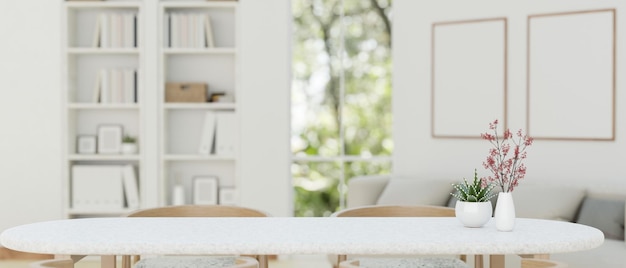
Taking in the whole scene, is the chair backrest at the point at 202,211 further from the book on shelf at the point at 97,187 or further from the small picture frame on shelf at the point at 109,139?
the small picture frame on shelf at the point at 109,139

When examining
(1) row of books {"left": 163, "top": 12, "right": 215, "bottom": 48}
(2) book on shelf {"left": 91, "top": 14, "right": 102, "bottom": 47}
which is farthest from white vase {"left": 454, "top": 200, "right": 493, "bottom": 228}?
(2) book on shelf {"left": 91, "top": 14, "right": 102, "bottom": 47}

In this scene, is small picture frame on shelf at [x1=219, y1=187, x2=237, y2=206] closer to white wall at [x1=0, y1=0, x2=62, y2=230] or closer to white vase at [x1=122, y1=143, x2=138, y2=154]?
white vase at [x1=122, y1=143, x2=138, y2=154]

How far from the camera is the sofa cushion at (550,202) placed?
16.9ft

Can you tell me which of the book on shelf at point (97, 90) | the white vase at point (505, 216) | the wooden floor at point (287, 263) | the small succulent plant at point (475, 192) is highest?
the book on shelf at point (97, 90)

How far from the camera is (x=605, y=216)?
16.4 feet

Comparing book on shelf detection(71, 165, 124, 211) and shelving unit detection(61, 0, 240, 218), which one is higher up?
shelving unit detection(61, 0, 240, 218)

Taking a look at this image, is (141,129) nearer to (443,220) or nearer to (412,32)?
(412,32)

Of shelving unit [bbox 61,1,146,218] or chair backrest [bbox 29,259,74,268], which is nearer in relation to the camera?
chair backrest [bbox 29,259,74,268]

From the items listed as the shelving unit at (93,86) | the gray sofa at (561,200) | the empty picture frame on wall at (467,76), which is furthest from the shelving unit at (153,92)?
the empty picture frame on wall at (467,76)

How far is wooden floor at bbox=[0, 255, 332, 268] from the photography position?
244 inches

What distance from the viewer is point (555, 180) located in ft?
19.0

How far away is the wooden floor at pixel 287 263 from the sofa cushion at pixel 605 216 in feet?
6.63

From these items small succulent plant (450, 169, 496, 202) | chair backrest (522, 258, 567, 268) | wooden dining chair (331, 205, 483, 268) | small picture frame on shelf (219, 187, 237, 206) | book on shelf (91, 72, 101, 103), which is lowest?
small picture frame on shelf (219, 187, 237, 206)

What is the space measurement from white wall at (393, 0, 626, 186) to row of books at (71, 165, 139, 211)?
2107 millimetres
